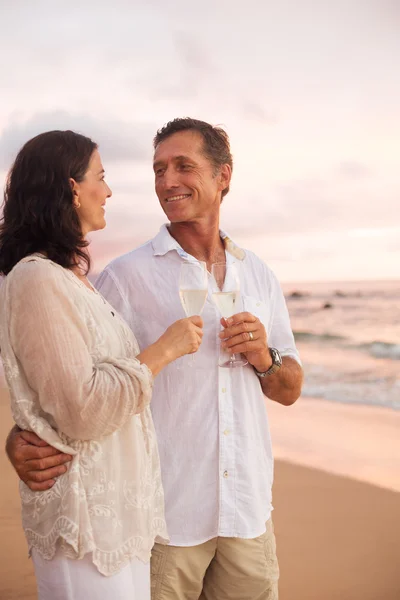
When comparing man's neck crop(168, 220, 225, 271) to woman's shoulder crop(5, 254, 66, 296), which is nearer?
woman's shoulder crop(5, 254, 66, 296)

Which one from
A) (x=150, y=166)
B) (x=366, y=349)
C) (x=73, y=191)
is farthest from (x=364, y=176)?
(x=73, y=191)

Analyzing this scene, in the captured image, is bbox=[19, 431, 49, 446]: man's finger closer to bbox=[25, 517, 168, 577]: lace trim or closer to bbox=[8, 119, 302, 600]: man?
bbox=[25, 517, 168, 577]: lace trim

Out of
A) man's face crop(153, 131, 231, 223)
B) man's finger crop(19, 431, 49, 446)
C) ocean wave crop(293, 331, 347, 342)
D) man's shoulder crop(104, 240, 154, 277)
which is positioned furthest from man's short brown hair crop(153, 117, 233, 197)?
ocean wave crop(293, 331, 347, 342)

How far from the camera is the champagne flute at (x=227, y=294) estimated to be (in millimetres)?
2338

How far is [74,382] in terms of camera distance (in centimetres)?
175

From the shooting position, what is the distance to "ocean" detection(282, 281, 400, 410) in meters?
12.4

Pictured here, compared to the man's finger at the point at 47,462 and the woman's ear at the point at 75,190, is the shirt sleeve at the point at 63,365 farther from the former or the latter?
the woman's ear at the point at 75,190

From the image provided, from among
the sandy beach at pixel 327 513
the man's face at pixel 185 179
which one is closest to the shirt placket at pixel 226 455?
the man's face at pixel 185 179

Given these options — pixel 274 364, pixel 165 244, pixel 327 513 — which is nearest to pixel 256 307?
pixel 274 364

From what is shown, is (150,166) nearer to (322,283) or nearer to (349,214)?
(349,214)

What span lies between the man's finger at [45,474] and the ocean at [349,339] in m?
9.88

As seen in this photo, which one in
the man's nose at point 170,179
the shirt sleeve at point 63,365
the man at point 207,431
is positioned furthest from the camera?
the man's nose at point 170,179

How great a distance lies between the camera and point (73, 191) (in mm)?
2018

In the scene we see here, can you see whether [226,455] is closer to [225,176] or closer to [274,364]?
[274,364]
